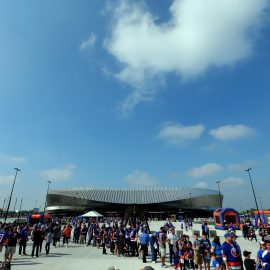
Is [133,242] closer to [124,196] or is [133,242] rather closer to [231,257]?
[231,257]

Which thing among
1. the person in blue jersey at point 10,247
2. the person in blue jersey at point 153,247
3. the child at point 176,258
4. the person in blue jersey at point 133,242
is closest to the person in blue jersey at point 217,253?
the child at point 176,258

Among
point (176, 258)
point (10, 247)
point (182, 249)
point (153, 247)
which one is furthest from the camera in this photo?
point (153, 247)

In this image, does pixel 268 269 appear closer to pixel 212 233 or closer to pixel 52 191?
pixel 212 233

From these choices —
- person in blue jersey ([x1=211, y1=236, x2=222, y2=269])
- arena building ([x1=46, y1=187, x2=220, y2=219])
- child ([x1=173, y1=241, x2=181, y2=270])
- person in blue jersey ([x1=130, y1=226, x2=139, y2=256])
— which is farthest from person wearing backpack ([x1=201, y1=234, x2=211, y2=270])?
arena building ([x1=46, y1=187, x2=220, y2=219])

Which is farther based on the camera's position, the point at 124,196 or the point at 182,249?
the point at 124,196

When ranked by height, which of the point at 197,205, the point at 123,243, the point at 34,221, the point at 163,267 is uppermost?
the point at 197,205

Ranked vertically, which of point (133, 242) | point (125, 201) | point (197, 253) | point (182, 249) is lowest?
point (197, 253)

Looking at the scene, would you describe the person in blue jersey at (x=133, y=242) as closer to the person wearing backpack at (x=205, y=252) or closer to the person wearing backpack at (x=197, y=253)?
the person wearing backpack at (x=197, y=253)

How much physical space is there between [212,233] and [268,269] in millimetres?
17282

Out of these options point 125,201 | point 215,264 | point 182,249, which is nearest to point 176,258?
point 182,249

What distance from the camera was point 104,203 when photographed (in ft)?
367

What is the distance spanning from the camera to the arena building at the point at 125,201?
111 metres

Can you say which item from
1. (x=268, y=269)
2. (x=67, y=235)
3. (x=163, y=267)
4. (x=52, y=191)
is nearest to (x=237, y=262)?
(x=268, y=269)

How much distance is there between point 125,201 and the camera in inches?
4451
